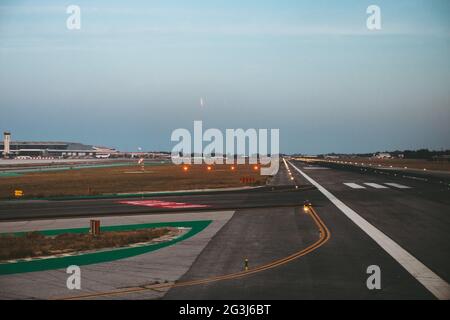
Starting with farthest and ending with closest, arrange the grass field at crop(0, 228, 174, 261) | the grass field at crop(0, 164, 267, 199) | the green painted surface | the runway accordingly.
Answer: the grass field at crop(0, 164, 267, 199)
the grass field at crop(0, 228, 174, 261)
the green painted surface
the runway

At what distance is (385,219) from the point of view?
91.5 ft

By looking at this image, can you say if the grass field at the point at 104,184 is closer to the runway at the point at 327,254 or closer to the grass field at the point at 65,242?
the grass field at the point at 65,242

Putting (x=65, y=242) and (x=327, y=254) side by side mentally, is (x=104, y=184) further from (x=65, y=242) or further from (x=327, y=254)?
(x=327, y=254)

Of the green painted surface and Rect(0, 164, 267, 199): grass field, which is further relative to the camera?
Rect(0, 164, 267, 199): grass field

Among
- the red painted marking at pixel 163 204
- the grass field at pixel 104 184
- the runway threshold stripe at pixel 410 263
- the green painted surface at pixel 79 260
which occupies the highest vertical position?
the grass field at pixel 104 184

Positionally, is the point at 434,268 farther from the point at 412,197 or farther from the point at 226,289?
the point at 412,197

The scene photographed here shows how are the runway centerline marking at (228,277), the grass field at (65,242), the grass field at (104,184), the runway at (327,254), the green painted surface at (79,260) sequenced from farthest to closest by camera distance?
the grass field at (104,184)
the grass field at (65,242)
the green painted surface at (79,260)
the runway centerline marking at (228,277)
the runway at (327,254)

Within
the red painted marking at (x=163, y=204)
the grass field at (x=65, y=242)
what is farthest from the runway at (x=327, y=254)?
the red painted marking at (x=163, y=204)

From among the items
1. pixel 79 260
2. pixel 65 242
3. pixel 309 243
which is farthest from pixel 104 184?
pixel 309 243

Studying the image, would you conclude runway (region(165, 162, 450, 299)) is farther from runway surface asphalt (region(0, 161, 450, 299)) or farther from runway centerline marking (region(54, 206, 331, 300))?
runway centerline marking (region(54, 206, 331, 300))

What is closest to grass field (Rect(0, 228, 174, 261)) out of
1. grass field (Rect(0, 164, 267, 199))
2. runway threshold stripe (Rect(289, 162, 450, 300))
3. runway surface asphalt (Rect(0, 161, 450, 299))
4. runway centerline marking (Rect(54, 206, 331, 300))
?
runway surface asphalt (Rect(0, 161, 450, 299))

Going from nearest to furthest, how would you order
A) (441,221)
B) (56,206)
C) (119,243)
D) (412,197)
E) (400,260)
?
(400,260)
(119,243)
(441,221)
(56,206)
(412,197)
